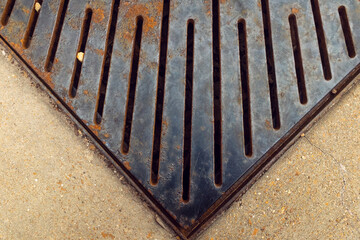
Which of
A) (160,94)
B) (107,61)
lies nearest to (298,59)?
(160,94)

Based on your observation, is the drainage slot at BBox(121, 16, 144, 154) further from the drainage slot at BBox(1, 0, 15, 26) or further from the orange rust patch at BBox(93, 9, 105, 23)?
the drainage slot at BBox(1, 0, 15, 26)

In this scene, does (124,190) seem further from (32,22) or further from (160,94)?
(32,22)

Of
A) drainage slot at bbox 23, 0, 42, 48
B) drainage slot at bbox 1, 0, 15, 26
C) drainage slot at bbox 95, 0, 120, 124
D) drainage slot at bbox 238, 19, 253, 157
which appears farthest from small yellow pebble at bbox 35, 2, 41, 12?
drainage slot at bbox 238, 19, 253, 157

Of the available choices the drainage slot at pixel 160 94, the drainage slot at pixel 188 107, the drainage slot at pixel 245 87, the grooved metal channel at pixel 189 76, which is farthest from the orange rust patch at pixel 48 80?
the drainage slot at pixel 245 87

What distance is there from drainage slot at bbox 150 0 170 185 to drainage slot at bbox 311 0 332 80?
2.12 ft

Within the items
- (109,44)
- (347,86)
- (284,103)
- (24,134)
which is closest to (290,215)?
(284,103)

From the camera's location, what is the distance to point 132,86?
1367mm

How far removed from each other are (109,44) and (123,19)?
0.13 metres

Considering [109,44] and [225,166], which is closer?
[225,166]

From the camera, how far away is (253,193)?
4.40ft

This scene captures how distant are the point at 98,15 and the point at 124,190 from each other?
77 cm

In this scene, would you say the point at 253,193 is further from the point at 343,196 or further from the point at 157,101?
the point at 157,101

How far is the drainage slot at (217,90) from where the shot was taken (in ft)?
4.34

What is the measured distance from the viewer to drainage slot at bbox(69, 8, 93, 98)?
53.9 inches
